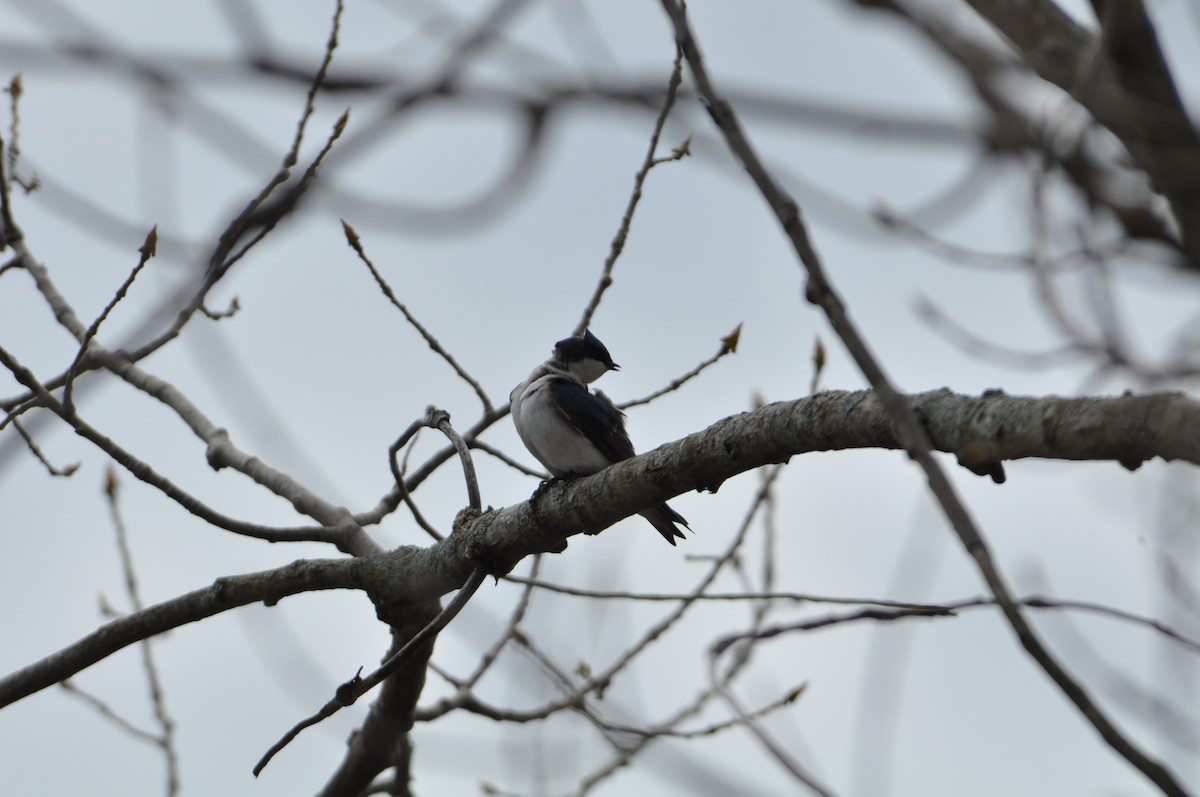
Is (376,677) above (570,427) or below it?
below

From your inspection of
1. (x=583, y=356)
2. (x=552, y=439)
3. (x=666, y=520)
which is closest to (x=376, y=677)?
(x=666, y=520)

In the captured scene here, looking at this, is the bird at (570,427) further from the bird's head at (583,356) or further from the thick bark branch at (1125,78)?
the thick bark branch at (1125,78)

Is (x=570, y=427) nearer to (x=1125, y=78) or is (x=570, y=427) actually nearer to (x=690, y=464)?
(x=690, y=464)

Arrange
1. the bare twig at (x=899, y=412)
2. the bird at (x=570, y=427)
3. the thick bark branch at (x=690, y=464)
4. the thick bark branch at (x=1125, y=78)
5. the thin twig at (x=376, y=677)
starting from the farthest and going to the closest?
the bird at (x=570, y=427)
the thin twig at (x=376, y=677)
the thick bark branch at (x=690, y=464)
the thick bark branch at (x=1125, y=78)
the bare twig at (x=899, y=412)

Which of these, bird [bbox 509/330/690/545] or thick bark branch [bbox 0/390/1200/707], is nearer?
thick bark branch [bbox 0/390/1200/707]

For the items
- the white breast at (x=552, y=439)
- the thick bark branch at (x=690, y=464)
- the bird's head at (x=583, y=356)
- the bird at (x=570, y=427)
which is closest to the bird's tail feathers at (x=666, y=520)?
the bird at (x=570, y=427)

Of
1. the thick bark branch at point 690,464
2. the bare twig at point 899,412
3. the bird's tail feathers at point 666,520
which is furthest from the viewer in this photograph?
the bird's tail feathers at point 666,520

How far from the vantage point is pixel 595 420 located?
23.2 feet

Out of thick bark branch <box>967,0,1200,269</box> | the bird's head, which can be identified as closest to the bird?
the bird's head

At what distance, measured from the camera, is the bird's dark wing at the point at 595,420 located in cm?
701

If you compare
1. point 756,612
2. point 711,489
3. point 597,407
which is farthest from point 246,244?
point 756,612

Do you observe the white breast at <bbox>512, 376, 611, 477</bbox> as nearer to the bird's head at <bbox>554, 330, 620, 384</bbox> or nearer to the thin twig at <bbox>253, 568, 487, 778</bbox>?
the bird's head at <bbox>554, 330, 620, 384</bbox>

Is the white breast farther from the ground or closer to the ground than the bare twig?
farther from the ground

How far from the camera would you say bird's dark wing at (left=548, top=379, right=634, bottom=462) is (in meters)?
7.01
